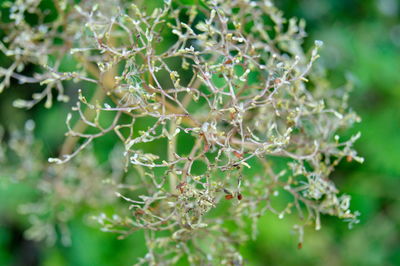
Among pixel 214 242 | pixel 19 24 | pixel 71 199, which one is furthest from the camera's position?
pixel 71 199

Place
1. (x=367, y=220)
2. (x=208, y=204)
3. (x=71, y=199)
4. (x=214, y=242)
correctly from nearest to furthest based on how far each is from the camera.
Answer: (x=208, y=204) < (x=214, y=242) < (x=71, y=199) < (x=367, y=220)

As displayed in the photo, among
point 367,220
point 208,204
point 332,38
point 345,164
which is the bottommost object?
point 367,220

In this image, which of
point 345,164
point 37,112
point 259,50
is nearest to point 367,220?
point 345,164

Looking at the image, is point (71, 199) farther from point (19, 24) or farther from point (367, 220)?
point (367, 220)

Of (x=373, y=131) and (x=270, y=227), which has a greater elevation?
(x=373, y=131)

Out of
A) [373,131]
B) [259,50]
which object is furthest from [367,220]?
[259,50]

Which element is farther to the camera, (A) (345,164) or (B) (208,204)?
(A) (345,164)

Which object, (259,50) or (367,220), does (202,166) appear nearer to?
(259,50)
